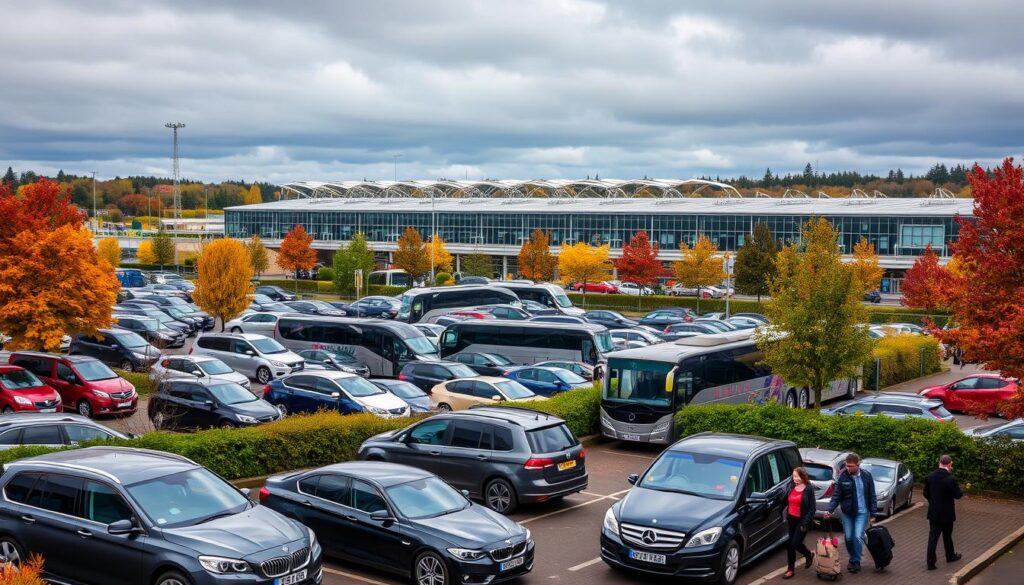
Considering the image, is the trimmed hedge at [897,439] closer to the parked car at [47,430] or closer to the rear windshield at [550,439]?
the rear windshield at [550,439]

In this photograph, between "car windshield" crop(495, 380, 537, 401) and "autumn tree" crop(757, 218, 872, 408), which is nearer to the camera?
"autumn tree" crop(757, 218, 872, 408)

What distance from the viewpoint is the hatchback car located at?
2352 cm

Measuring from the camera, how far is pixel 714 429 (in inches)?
803

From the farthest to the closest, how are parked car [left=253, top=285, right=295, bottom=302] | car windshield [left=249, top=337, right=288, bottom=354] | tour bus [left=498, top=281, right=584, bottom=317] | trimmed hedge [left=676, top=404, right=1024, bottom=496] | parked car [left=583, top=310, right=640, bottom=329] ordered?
parked car [left=253, top=285, right=295, bottom=302]
tour bus [left=498, top=281, right=584, bottom=317]
parked car [left=583, top=310, right=640, bottom=329]
car windshield [left=249, top=337, right=288, bottom=354]
trimmed hedge [left=676, top=404, right=1024, bottom=496]

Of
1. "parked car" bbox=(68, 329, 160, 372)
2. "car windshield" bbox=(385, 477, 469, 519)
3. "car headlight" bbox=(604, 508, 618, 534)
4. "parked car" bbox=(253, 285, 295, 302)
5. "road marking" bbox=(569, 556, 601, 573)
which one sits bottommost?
"parked car" bbox=(253, 285, 295, 302)

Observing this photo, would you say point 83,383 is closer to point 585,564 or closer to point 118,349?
point 118,349

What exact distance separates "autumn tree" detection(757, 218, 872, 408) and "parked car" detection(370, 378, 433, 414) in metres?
9.06

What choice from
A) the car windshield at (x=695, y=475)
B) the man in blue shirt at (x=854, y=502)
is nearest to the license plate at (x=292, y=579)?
the car windshield at (x=695, y=475)

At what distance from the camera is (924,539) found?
14.8 meters

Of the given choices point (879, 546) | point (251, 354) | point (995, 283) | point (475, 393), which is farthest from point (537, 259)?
point (879, 546)

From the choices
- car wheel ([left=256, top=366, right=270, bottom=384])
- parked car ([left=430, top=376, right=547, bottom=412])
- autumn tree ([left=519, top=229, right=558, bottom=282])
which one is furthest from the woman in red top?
autumn tree ([left=519, top=229, right=558, bottom=282])

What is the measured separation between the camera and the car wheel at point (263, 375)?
3188 centimetres

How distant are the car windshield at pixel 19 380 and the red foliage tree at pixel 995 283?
21081 millimetres

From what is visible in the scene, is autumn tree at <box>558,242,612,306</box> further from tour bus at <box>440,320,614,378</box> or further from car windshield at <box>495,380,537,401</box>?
car windshield at <box>495,380,537,401</box>
